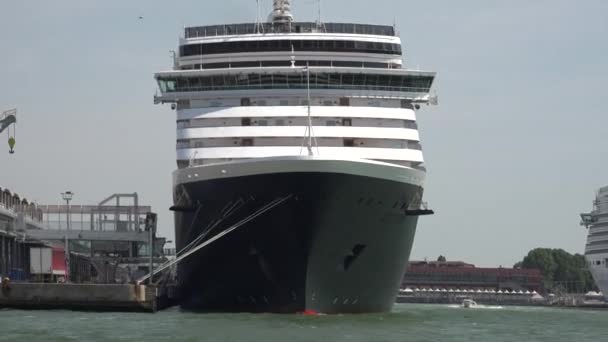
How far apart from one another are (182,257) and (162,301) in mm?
11964

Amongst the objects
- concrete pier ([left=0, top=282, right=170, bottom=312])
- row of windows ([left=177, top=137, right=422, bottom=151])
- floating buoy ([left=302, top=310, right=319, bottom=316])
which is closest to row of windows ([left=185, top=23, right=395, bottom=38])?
row of windows ([left=177, top=137, right=422, bottom=151])

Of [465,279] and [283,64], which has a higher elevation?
[283,64]

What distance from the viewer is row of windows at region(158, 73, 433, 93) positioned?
2071 inches

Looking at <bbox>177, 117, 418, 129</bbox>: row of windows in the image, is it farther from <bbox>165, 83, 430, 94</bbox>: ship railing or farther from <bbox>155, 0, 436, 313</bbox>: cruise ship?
<bbox>165, 83, 430, 94</bbox>: ship railing

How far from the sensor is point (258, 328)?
133 feet

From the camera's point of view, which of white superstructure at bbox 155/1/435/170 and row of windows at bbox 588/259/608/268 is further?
row of windows at bbox 588/259/608/268

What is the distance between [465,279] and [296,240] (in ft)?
500

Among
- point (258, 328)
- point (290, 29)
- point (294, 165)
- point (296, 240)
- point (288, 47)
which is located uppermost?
point (290, 29)

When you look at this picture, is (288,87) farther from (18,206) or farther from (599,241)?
(599,241)

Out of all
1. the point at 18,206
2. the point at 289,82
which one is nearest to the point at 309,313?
the point at 289,82

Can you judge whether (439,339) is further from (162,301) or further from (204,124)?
(162,301)

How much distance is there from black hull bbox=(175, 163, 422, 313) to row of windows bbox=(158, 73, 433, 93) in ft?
18.3

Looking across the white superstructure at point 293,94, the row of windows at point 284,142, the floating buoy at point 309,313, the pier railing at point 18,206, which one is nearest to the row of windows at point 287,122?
the white superstructure at point 293,94

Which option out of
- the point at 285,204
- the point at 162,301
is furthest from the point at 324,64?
the point at 162,301
